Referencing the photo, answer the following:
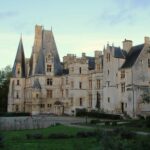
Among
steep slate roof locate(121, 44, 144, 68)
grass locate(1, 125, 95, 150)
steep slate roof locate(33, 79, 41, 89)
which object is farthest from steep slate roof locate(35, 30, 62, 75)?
grass locate(1, 125, 95, 150)

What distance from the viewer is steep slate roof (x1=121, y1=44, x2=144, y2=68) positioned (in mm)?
51219

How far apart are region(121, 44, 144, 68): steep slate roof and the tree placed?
3332cm

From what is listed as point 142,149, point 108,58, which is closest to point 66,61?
point 108,58

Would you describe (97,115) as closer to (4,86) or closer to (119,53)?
(119,53)

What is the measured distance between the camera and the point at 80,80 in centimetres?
6141

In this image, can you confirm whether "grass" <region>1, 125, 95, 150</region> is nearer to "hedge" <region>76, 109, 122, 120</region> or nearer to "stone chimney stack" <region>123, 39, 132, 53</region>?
"hedge" <region>76, 109, 122, 120</region>

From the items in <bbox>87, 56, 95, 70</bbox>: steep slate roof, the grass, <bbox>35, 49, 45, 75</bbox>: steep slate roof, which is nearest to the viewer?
the grass

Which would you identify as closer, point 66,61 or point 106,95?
point 106,95

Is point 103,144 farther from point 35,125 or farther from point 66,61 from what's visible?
point 66,61

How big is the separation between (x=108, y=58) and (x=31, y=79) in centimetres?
1833

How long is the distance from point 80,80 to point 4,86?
30.0 metres

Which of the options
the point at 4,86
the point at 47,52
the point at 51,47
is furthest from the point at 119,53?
the point at 4,86

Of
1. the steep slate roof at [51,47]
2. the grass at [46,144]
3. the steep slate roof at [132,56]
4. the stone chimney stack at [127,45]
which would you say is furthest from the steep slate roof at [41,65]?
the grass at [46,144]

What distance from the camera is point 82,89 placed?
202ft
